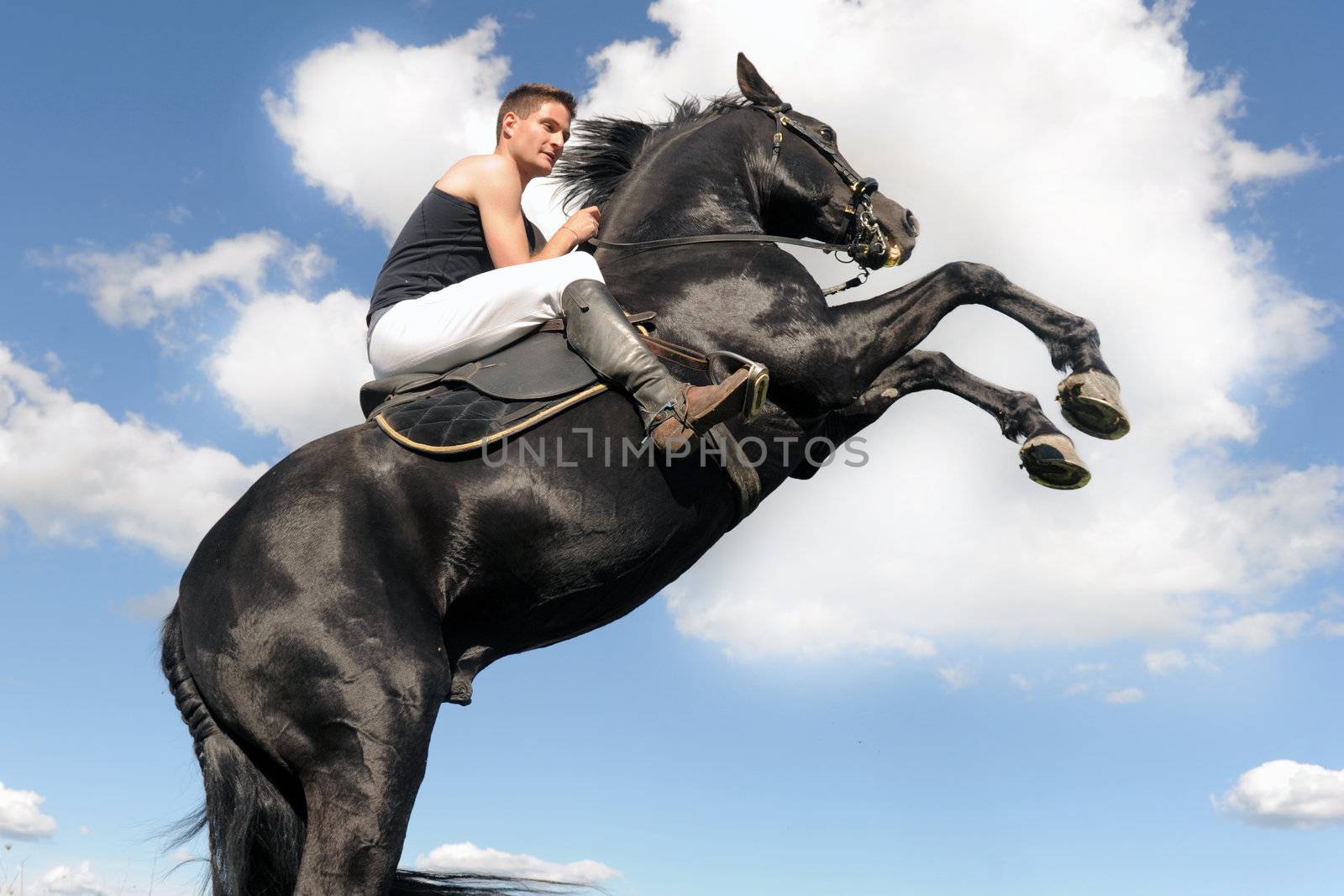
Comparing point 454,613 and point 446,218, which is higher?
point 446,218

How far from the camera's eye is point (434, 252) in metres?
6.07

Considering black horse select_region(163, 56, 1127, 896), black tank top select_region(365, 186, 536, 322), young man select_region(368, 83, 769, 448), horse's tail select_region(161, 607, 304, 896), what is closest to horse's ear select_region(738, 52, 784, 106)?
black horse select_region(163, 56, 1127, 896)

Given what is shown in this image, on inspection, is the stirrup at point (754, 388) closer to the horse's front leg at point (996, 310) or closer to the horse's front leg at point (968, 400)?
the horse's front leg at point (996, 310)

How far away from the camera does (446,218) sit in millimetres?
6051

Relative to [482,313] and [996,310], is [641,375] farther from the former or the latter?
[996,310]

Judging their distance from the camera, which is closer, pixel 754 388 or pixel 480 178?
pixel 754 388

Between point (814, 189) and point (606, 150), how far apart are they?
3.82 feet

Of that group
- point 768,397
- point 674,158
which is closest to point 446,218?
point 674,158

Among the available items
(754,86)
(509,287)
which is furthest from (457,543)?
(754,86)

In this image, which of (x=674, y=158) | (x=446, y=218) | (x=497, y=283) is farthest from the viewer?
(x=674, y=158)

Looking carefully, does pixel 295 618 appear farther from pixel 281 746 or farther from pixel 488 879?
pixel 488 879

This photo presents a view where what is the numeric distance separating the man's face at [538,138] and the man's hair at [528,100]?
0.03m

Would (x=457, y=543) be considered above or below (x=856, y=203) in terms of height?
below

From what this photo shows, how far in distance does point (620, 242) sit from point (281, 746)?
290cm
